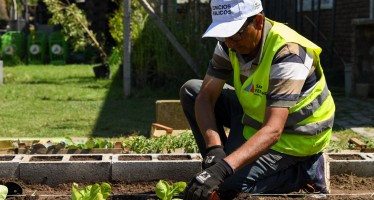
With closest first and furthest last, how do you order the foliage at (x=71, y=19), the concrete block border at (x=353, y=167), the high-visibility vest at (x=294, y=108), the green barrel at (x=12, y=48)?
the high-visibility vest at (x=294, y=108) → the concrete block border at (x=353, y=167) → the foliage at (x=71, y=19) → the green barrel at (x=12, y=48)

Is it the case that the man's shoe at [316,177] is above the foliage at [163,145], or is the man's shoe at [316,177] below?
above

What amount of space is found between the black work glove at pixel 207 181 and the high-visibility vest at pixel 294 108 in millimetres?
717

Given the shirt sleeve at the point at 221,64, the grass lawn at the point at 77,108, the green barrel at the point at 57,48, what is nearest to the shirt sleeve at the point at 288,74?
the shirt sleeve at the point at 221,64

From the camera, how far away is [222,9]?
4250mm

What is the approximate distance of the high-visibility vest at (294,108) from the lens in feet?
14.5

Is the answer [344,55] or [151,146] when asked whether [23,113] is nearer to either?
[151,146]

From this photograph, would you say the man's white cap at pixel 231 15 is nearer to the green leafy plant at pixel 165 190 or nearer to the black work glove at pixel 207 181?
the black work glove at pixel 207 181

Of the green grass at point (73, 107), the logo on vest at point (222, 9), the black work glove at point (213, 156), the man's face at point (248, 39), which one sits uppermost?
the logo on vest at point (222, 9)

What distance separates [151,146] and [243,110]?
1.43 meters

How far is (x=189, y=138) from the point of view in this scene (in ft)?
20.6

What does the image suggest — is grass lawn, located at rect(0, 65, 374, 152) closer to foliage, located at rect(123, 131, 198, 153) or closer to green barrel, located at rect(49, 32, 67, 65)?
foliage, located at rect(123, 131, 198, 153)

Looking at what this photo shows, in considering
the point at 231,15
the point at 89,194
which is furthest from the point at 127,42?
the point at 89,194

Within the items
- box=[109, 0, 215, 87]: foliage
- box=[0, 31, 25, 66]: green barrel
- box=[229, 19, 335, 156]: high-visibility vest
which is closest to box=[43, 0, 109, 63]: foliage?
box=[109, 0, 215, 87]: foliage

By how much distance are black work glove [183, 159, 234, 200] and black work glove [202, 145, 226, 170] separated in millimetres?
276
